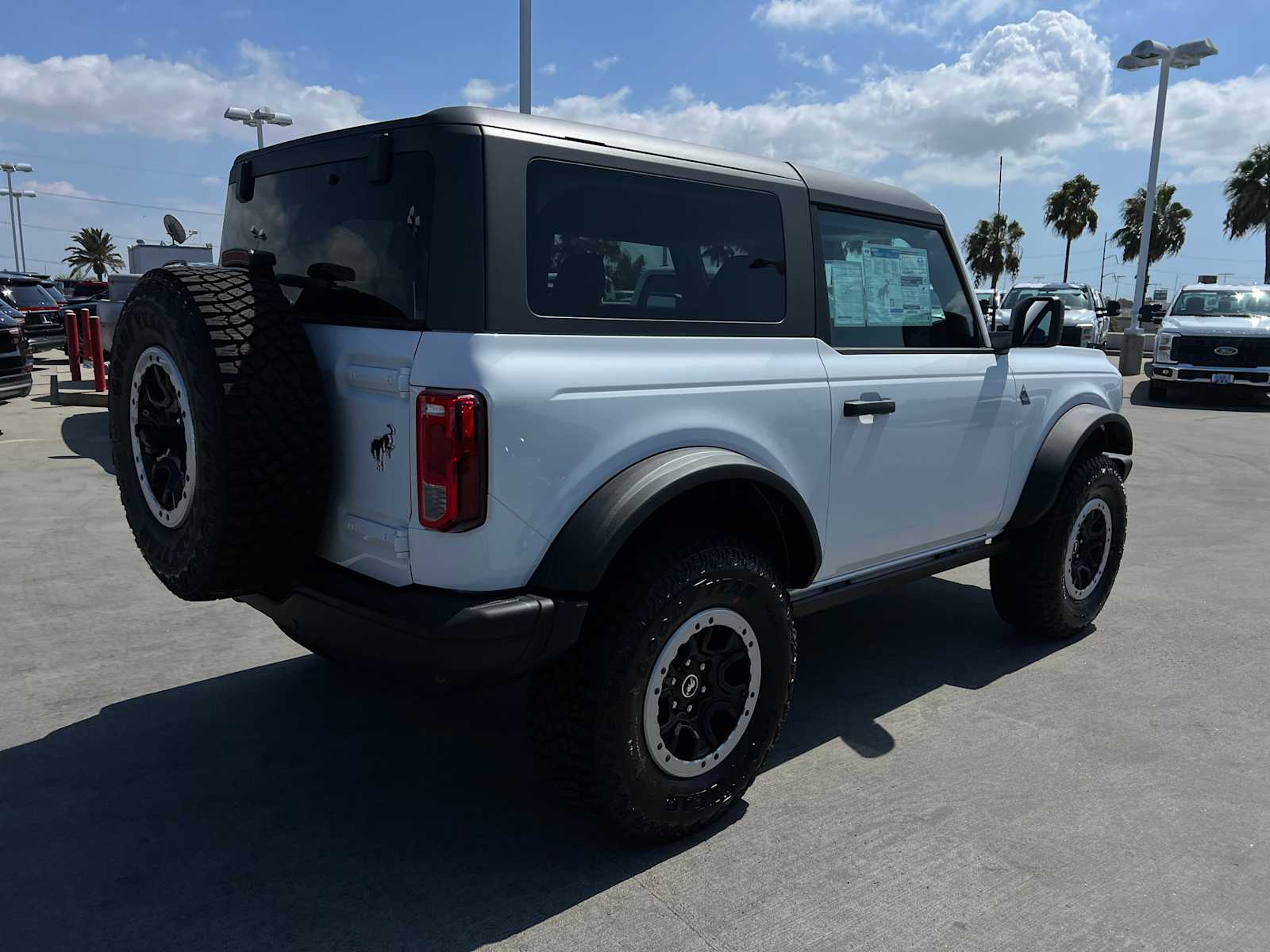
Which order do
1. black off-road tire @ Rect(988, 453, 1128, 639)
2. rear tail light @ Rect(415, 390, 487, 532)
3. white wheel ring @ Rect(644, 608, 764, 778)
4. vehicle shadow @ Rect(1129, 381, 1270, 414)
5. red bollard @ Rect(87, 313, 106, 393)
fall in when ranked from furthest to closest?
vehicle shadow @ Rect(1129, 381, 1270, 414) < red bollard @ Rect(87, 313, 106, 393) < black off-road tire @ Rect(988, 453, 1128, 639) < white wheel ring @ Rect(644, 608, 764, 778) < rear tail light @ Rect(415, 390, 487, 532)

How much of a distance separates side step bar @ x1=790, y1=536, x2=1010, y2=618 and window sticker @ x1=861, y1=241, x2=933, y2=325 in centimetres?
96

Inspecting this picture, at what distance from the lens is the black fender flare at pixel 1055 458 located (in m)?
4.14

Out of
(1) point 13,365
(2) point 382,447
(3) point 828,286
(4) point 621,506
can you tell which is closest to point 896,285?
(3) point 828,286

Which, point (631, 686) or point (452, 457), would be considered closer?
point (452, 457)

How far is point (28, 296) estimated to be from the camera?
1980 centimetres

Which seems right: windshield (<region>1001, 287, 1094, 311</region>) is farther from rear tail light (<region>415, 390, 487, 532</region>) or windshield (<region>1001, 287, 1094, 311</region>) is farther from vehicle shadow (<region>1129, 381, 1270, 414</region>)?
rear tail light (<region>415, 390, 487, 532</region>)

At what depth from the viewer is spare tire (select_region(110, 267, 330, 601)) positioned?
238 centimetres

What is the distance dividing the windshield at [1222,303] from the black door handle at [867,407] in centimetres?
1471

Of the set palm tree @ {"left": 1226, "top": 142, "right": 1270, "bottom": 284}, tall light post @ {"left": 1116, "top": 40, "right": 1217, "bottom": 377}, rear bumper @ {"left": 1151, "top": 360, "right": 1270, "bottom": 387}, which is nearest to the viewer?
rear bumper @ {"left": 1151, "top": 360, "right": 1270, "bottom": 387}

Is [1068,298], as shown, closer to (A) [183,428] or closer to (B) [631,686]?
(B) [631,686]

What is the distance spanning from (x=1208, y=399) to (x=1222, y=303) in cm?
163

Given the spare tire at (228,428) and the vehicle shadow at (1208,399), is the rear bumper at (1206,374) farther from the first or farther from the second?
the spare tire at (228,428)

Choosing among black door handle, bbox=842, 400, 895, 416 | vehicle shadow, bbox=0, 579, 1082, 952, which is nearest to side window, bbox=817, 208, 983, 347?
black door handle, bbox=842, 400, 895, 416

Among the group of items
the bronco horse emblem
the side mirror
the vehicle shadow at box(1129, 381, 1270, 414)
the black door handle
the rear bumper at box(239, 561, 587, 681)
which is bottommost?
the vehicle shadow at box(1129, 381, 1270, 414)
